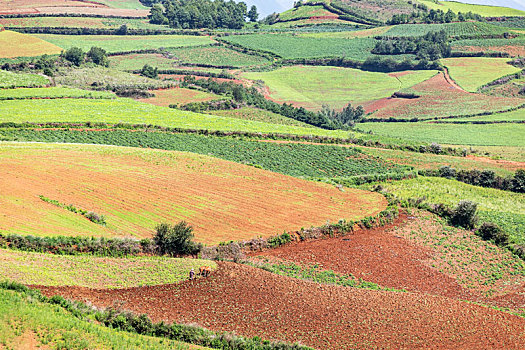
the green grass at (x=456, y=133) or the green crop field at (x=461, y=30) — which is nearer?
the green grass at (x=456, y=133)

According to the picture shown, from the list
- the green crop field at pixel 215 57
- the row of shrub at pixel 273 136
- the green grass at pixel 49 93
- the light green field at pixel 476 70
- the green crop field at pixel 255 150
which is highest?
the light green field at pixel 476 70

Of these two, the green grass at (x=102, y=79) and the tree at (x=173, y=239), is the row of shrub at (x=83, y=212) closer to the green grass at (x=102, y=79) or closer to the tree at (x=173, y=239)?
the tree at (x=173, y=239)

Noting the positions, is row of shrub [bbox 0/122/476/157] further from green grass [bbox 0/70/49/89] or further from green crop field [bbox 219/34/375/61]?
green crop field [bbox 219/34/375/61]

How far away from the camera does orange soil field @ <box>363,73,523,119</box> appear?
424 feet

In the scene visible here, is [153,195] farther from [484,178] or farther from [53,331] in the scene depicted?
[484,178]

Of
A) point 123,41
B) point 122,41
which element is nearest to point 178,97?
point 122,41

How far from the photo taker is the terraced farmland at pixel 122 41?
525 ft

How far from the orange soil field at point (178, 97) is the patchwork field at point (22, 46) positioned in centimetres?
3739

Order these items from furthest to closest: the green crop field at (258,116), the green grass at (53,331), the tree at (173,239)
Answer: the green crop field at (258,116)
the tree at (173,239)
the green grass at (53,331)

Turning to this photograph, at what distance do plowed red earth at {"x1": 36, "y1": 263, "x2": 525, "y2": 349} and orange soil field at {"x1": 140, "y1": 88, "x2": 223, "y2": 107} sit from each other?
244ft

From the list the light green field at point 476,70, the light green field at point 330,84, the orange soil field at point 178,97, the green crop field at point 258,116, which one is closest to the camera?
the green crop field at point 258,116

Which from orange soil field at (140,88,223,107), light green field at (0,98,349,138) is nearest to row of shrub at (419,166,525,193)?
light green field at (0,98,349,138)

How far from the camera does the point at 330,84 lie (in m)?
157

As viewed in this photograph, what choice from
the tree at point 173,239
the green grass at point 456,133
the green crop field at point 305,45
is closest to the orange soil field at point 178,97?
the green grass at point 456,133
